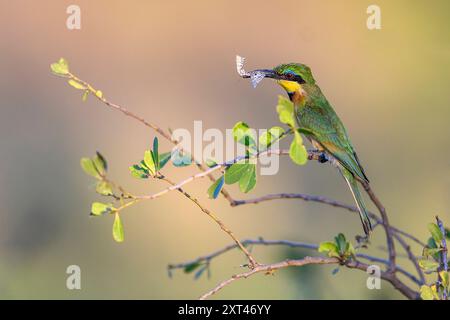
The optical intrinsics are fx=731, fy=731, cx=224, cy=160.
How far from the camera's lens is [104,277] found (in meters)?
3.11

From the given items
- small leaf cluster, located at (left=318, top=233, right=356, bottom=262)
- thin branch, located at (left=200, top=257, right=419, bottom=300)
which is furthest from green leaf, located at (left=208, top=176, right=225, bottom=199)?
small leaf cluster, located at (left=318, top=233, right=356, bottom=262)

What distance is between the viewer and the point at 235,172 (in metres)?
1.23

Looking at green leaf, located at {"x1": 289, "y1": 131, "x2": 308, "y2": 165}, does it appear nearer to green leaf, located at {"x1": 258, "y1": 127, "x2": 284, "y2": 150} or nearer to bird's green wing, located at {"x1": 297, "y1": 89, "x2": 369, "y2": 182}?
green leaf, located at {"x1": 258, "y1": 127, "x2": 284, "y2": 150}

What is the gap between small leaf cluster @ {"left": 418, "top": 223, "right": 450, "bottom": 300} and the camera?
124cm

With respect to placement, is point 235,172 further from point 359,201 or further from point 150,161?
point 359,201

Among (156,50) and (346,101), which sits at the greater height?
(156,50)

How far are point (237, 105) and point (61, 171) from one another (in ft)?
3.23

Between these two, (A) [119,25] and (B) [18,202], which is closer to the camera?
(B) [18,202]

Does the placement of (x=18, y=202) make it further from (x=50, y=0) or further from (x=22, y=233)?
(x=50, y=0)

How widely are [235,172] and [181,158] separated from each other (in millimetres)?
107

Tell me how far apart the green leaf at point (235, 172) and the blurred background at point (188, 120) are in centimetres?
147

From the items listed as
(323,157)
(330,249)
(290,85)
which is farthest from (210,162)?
(290,85)
